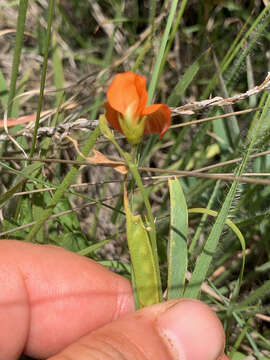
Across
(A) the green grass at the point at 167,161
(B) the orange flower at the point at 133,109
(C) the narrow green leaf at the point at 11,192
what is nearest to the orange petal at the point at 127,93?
(B) the orange flower at the point at 133,109

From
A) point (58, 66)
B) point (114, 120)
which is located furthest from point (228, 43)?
point (114, 120)

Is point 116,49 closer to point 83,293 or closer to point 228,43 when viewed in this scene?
point 228,43

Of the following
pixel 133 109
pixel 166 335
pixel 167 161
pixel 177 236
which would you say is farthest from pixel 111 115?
pixel 167 161

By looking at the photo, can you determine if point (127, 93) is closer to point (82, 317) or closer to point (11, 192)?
point (11, 192)

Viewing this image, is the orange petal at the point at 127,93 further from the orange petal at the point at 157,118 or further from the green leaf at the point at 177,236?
the green leaf at the point at 177,236

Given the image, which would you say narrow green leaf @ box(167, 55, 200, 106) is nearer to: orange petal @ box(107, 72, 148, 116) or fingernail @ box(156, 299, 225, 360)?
orange petal @ box(107, 72, 148, 116)

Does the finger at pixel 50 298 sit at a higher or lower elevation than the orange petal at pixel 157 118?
lower

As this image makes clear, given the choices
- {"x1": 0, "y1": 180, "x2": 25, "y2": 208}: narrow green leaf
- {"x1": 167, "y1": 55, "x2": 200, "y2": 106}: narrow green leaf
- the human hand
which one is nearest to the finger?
the human hand
